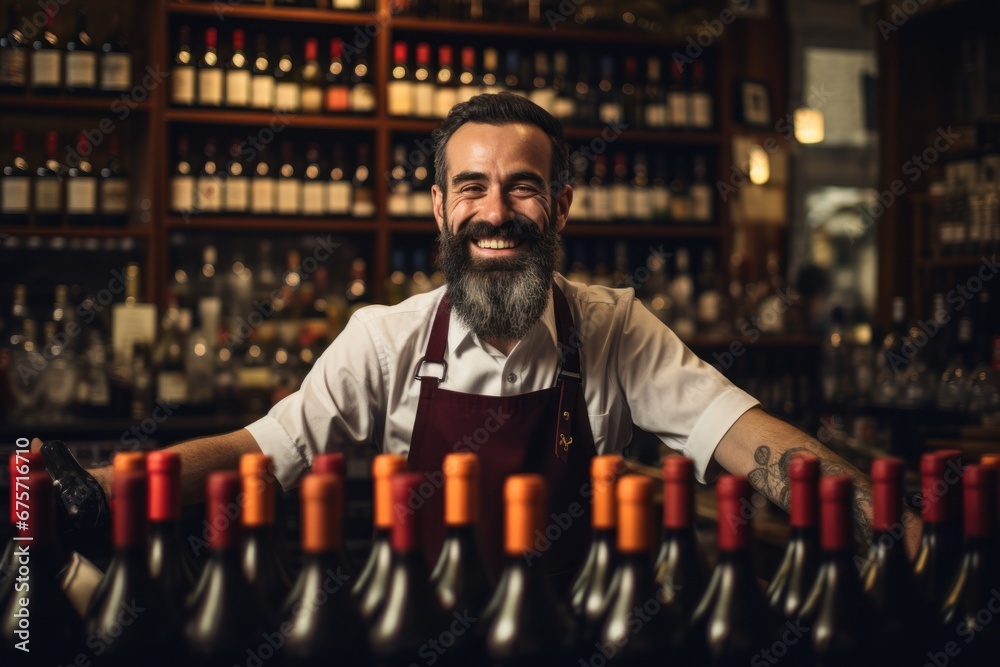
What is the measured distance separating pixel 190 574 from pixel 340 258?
8.62 feet

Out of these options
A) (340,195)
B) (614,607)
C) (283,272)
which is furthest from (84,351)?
(614,607)

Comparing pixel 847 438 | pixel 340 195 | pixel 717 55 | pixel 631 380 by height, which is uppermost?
pixel 717 55

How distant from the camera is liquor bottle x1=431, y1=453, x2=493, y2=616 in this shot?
30.6 inches

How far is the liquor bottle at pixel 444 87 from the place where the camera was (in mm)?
3227

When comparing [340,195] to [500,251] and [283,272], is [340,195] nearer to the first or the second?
[283,272]

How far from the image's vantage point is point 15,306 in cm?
304

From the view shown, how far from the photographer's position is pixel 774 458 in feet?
4.14

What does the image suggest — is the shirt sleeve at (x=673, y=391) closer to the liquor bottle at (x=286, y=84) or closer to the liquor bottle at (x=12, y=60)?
the liquor bottle at (x=286, y=84)

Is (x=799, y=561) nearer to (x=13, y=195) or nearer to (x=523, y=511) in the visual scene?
(x=523, y=511)

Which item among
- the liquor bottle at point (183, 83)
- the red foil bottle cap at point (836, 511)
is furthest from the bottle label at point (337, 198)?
the red foil bottle cap at point (836, 511)

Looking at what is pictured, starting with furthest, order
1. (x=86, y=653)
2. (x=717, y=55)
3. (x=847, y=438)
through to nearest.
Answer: (x=717, y=55) < (x=847, y=438) < (x=86, y=653)

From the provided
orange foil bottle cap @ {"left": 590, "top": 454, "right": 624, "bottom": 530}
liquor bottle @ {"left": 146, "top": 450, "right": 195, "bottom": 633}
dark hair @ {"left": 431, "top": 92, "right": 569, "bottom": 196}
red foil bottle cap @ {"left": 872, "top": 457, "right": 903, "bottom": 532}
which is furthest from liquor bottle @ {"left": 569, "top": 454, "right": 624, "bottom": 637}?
dark hair @ {"left": 431, "top": 92, "right": 569, "bottom": 196}

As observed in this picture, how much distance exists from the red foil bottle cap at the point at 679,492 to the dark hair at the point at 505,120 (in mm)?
786

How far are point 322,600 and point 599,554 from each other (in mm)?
238
